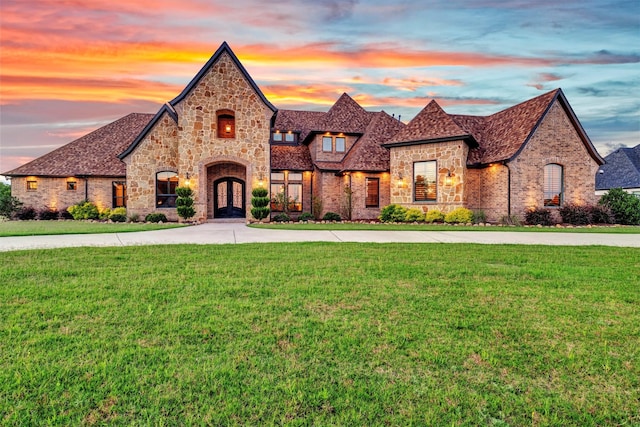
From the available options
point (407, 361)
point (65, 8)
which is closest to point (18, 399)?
point (407, 361)

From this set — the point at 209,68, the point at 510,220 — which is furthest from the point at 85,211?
the point at 510,220

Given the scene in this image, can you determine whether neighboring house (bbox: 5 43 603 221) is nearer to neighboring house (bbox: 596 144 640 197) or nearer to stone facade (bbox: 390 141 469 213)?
stone facade (bbox: 390 141 469 213)

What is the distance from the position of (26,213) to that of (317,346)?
27295 millimetres

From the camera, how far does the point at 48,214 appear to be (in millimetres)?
22141

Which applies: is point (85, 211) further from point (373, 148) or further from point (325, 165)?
point (373, 148)

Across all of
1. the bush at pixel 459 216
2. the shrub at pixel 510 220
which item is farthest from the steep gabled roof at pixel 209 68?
the shrub at pixel 510 220

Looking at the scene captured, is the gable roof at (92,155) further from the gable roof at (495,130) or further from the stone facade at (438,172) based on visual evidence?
the gable roof at (495,130)

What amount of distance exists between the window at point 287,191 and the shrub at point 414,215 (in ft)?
24.8

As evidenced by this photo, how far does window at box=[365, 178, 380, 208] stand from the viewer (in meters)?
21.2

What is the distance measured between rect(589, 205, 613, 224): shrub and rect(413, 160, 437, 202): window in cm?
832

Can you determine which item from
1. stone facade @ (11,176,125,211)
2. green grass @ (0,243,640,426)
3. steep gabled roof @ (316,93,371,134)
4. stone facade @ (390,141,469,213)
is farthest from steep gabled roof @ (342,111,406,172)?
stone facade @ (11,176,125,211)

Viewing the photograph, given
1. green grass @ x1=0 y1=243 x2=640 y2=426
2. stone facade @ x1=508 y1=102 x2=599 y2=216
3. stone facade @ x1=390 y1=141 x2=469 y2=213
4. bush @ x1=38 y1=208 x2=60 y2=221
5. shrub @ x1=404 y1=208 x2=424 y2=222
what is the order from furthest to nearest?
bush @ x1=38 y1=208 x2=60 y2=221 → shrub @ x1=404 y1=208 x2=424 y2=222 → stone facade @ x1=390 y1=141 x2=469 y2=213 → stone facade @ x1=508 y1=102 x2=599 y2=216 → green grass @ x1=0 y1=243 x2=640 y2=426

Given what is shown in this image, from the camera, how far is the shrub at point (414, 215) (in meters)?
18.3

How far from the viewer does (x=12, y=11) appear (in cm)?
1122
